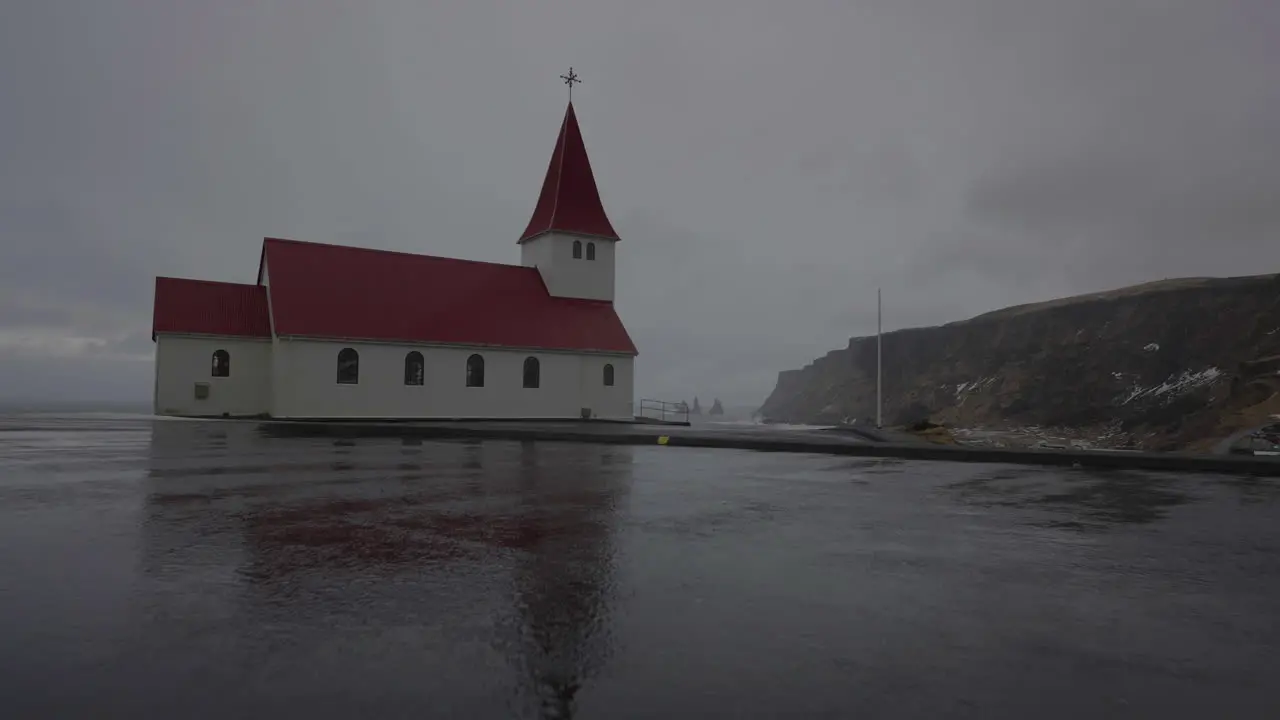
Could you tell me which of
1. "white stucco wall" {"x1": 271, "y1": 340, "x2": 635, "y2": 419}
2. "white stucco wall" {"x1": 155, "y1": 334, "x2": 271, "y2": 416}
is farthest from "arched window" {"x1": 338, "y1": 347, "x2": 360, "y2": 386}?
"white stucco wall" {"x1": 155, "y1": 334, "x2": 271, "y2": 416}

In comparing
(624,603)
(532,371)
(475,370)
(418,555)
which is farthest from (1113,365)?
(624,603)

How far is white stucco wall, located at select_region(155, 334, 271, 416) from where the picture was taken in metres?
32.0

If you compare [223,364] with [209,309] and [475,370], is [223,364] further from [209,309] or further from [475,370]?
[475,370]

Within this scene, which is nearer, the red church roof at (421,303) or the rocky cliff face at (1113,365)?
the red church roof at (421,303)

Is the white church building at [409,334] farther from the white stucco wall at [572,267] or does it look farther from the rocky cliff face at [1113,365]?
the rocky cliff face at [1113,365]

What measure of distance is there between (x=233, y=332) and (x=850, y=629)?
112 ft

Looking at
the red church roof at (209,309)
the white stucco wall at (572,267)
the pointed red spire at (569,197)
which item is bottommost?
the red church roof at (209,309)

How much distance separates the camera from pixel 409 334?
111 feet

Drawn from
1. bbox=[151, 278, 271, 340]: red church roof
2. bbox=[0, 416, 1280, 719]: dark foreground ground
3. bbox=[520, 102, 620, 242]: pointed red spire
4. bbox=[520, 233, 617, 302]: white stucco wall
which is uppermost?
bbox=[520, 102, 620, 242]: pointed red spire

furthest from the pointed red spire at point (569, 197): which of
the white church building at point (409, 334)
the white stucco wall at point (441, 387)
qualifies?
the white stucco wall at point (441, 387)

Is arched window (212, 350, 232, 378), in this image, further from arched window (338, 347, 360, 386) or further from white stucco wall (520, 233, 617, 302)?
white stucco wall (520, 233, 617, 302)

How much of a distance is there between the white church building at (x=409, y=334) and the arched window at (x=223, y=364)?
0.04 m

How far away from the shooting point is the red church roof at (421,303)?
1296 inches

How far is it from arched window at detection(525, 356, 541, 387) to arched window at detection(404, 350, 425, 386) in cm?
485
